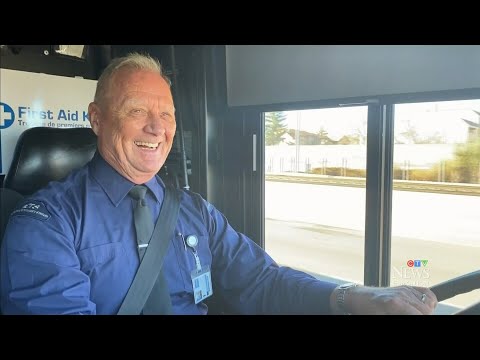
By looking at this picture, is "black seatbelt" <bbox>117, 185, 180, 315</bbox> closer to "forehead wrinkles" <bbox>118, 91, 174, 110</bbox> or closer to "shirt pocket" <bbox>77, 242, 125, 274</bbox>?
"shirt pocket" <bbox>77, 242, 125, 274</bbox>

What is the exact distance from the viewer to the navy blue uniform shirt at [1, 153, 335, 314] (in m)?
0.80

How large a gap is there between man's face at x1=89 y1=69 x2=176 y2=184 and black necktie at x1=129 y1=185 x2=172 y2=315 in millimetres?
48

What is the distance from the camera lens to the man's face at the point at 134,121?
0.98m

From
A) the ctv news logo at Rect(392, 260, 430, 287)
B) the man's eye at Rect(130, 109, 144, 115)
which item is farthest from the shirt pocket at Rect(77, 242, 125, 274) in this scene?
the ctv news logo at Rect(392, 260, 430, 287)

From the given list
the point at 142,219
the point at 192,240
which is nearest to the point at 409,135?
the point at 192,240

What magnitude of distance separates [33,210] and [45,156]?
0.91 ft

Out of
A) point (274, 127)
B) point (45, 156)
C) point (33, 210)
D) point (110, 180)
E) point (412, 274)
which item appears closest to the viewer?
point (33, 210)

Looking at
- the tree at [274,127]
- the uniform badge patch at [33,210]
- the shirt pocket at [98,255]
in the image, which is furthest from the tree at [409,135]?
the uniform badge patch at [33,210]

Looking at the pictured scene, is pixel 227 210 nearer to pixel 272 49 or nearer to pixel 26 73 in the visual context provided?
pixel 272 49

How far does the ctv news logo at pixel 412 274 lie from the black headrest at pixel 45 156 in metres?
1.15

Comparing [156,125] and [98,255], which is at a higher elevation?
[156,125]

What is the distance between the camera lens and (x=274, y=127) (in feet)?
5.08

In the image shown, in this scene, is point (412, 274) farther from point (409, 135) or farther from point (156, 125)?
point (156, 125)

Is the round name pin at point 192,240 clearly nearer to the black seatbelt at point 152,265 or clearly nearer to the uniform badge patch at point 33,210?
the black seatbelt at point 152,265
